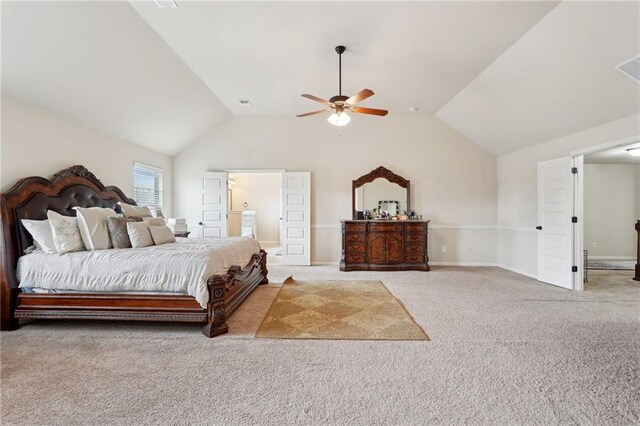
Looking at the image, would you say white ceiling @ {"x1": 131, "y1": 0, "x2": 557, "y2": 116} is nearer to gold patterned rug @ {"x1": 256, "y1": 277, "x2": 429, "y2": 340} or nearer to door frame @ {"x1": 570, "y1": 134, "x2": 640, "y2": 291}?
door frame @ {"x1": 570, "y1": 134, "x2": 640, "y2": 291}

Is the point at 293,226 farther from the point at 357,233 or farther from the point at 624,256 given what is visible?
the point at 624,256

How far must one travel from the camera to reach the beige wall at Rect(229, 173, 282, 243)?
9.88 m

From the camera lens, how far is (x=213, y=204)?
627cm

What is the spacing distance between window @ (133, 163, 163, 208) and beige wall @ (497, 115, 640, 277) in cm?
730

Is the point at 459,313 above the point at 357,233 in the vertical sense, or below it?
below

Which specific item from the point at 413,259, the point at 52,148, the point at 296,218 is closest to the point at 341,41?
the point at 296,218

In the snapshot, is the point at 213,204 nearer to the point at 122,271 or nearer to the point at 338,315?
the point at 122,271

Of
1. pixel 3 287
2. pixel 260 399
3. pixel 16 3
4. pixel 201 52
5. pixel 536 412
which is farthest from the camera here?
pixel 201 52

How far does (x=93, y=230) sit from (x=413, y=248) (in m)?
Answer: 5.20

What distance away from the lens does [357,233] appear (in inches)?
229

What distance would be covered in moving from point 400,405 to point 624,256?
8878 millimetres

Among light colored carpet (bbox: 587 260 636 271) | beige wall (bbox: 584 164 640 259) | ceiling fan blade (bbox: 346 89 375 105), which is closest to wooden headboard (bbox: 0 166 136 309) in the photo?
ceiling fan blade (bbox: 346 89 375 105)

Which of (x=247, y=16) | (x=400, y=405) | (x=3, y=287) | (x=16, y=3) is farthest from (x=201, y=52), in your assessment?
(x=400, y=405)

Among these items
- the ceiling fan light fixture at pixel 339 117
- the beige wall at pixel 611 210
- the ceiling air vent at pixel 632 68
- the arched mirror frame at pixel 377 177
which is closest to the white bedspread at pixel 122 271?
the ceiling fan light fixture at pixel 339 117
